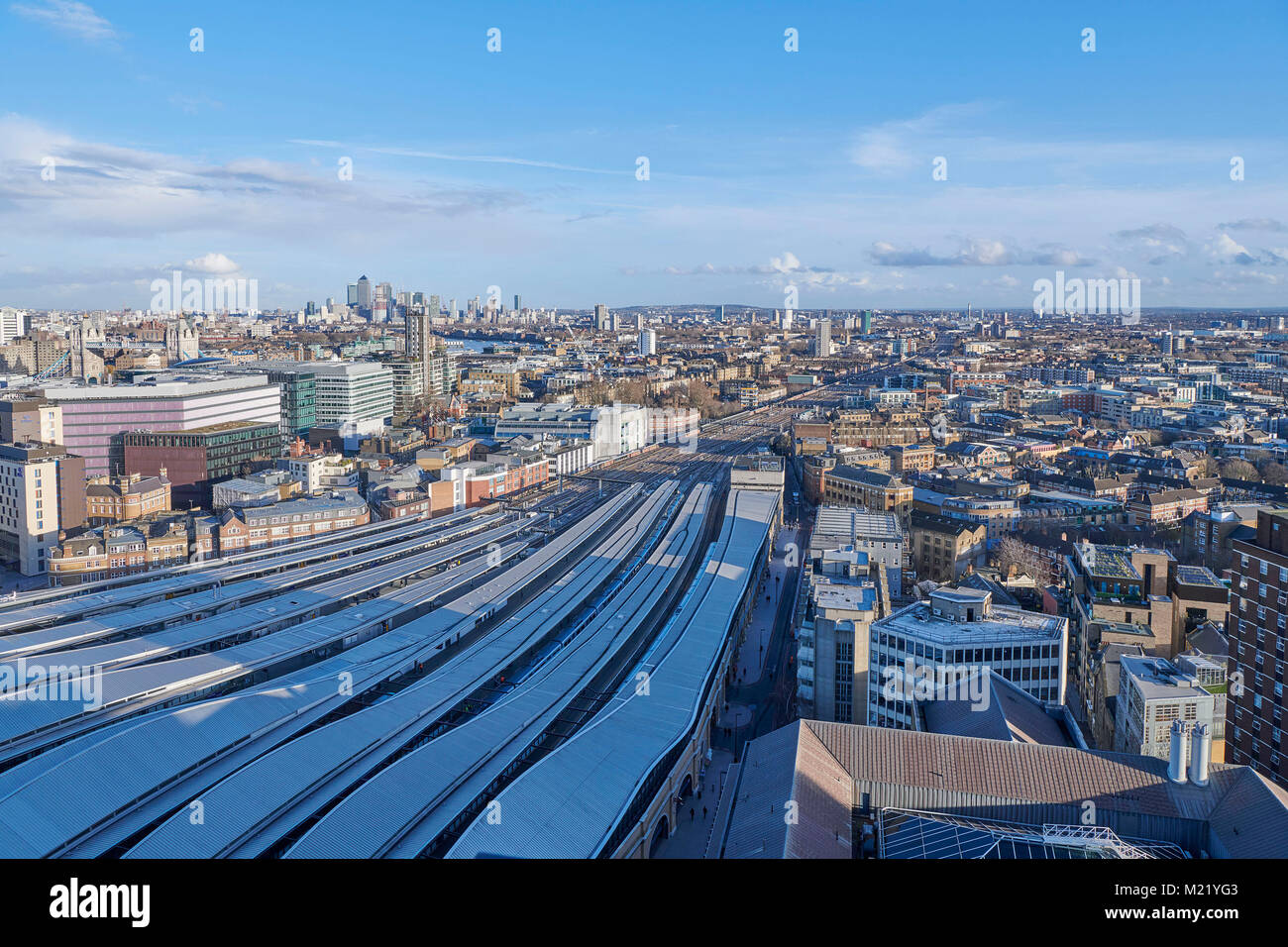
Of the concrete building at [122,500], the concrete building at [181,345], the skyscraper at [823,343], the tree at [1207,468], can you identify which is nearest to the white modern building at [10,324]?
the concrete building at [181,345]

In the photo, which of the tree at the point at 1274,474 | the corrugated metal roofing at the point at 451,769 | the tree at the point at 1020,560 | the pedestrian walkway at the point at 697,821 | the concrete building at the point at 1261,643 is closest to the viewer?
the corrugated metal roofing at the point at 451,769

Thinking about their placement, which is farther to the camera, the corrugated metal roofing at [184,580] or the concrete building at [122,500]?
the concrete building at [122,500]

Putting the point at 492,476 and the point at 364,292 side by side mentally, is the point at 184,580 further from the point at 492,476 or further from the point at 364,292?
the point at 364,292

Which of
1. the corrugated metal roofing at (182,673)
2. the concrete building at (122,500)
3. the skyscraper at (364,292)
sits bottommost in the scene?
the corrugated metal roofing at (182,673)

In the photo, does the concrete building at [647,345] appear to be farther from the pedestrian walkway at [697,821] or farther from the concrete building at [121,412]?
the pedestrian walkway at [697,821]

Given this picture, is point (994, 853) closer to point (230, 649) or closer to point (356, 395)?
point (230, 649)

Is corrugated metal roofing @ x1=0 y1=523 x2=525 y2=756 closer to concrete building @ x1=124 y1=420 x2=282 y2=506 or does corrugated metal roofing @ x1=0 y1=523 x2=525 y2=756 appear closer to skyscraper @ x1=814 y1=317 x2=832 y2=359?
concrete building @ x1=124 y1=420 x2=282 y2=506
